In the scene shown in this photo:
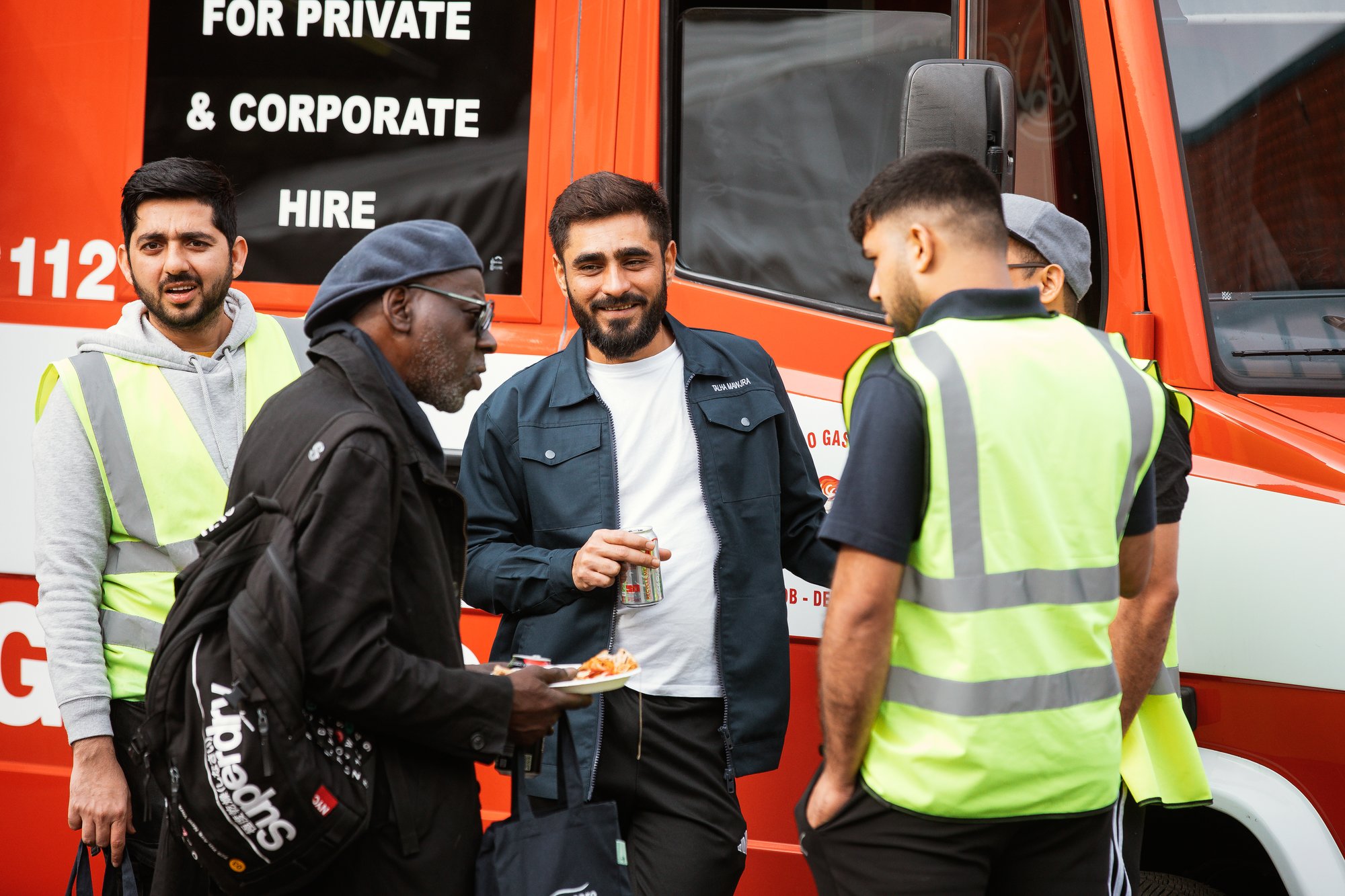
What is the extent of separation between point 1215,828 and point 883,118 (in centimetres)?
185

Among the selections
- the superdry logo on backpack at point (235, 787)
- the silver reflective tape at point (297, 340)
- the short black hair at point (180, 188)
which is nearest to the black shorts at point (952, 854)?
the superdry logo on backpack at point (235, 787)

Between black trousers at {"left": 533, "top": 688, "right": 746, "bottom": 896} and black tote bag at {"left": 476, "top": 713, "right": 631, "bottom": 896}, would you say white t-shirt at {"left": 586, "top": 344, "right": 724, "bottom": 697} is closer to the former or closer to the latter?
black trousers at {"left": 533, "top": 688, "right": 746, "bottom": 896}

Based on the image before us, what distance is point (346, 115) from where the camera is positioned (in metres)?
3.13

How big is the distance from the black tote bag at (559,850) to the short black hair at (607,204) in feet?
3.76

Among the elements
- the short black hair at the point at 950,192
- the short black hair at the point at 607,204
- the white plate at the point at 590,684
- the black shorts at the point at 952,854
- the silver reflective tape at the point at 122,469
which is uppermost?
the short black hair at the point at 607,204

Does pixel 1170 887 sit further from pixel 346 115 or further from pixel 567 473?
pixel 346 115

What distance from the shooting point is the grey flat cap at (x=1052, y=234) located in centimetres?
255

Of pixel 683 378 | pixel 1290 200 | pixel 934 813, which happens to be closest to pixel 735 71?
pixel 683 378

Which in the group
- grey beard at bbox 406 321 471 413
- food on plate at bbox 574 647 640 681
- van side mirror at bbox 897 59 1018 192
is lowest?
food on plate at bbox 574 647 640 681

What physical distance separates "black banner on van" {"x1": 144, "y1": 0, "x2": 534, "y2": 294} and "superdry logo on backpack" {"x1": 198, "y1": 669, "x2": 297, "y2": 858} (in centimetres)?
158

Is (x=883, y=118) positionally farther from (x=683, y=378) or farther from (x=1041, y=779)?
(x=1041, y=779)

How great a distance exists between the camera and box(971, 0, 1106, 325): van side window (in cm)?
283

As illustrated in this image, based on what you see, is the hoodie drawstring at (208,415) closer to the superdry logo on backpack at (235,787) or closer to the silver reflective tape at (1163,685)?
the superdry logo on backpack at (235,787)

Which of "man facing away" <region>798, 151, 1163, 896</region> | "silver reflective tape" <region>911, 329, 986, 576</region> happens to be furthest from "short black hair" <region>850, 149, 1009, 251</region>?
"silver reflective tape" <region>911, 329, 986, 576</region>
